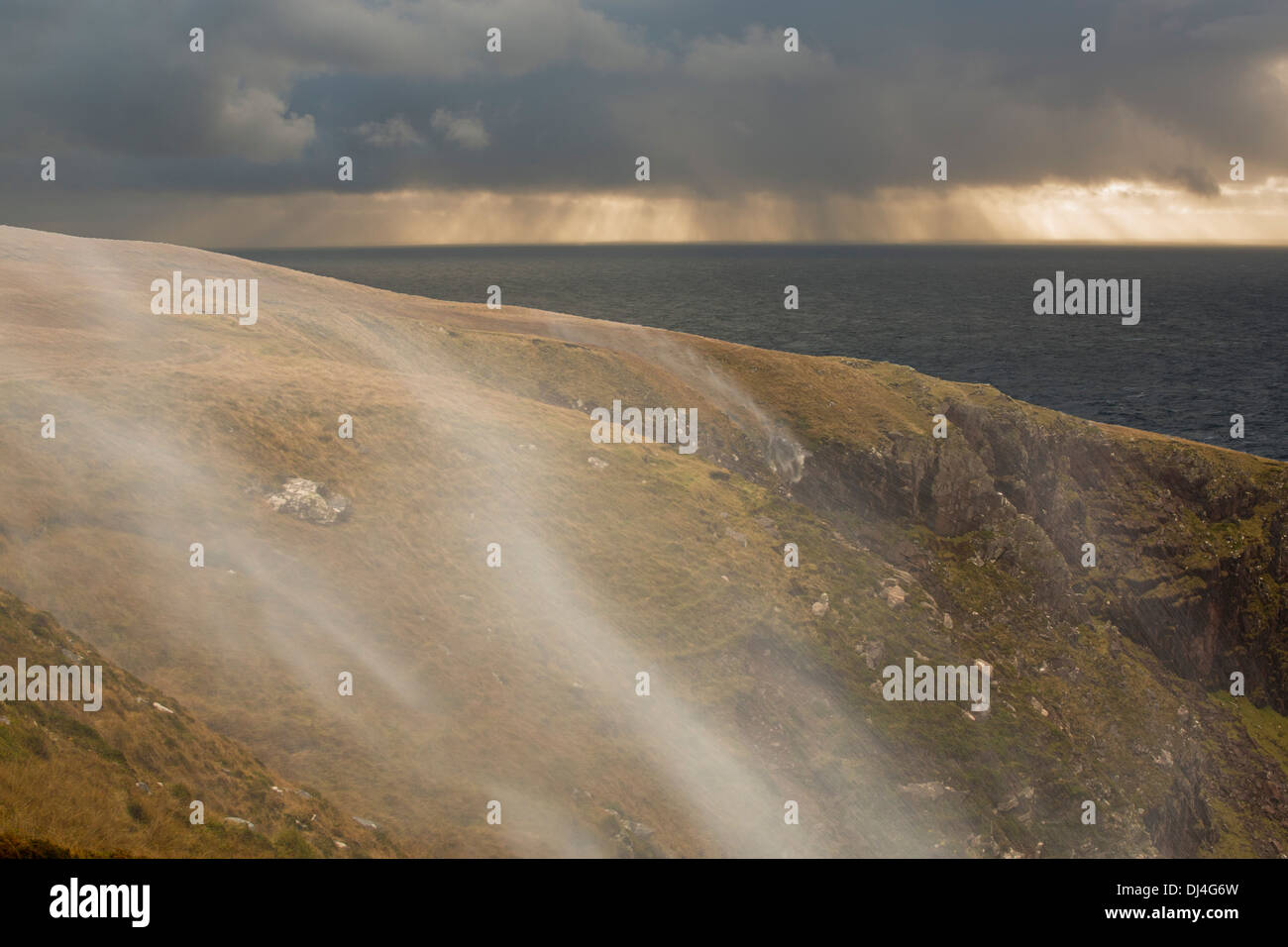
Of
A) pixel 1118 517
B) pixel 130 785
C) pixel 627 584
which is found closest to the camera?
pixel 130 785

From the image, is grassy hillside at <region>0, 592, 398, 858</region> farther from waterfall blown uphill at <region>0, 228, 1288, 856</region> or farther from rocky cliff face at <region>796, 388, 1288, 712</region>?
rocky cliff face at <region>796, 388, 1288, 712</region>

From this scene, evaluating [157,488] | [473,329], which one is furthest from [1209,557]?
[157,488]

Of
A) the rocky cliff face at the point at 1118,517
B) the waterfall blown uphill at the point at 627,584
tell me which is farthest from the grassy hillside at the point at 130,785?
the rocky cliff face at the point at 1118,517

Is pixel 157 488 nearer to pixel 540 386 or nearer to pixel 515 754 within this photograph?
pixel 515 754

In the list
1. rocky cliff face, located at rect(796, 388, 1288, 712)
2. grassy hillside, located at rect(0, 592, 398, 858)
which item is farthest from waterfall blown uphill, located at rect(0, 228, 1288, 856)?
grassy hillside, located at rect(0, 592, 398, 858)

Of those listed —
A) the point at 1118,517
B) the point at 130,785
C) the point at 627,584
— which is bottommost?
the point at 130,785

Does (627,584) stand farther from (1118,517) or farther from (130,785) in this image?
(1118,517)

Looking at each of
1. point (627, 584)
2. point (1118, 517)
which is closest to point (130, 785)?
point (627, 584)

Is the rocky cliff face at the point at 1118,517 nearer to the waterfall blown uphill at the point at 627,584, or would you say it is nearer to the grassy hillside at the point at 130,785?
the waterfall blown uphill at the point at 627,584
